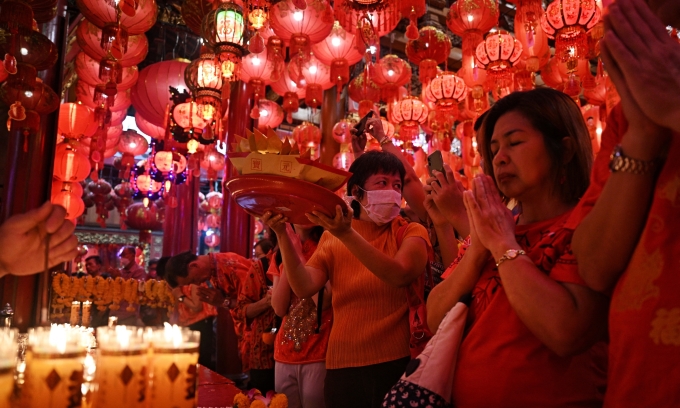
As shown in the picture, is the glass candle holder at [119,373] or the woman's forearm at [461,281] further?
the woman's forearm at [461,281]

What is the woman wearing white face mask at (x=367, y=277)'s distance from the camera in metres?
1.70

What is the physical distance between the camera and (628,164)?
2.73 feet

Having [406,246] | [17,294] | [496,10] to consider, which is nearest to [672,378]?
[406,246]

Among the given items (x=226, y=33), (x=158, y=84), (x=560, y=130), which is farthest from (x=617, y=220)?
(x=158, y=84)

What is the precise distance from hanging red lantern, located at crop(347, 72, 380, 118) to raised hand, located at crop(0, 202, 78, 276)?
4046mm

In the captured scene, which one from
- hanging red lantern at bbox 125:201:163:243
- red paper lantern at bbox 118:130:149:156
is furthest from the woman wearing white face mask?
hanging red lantern at bbox 125:201:163:243

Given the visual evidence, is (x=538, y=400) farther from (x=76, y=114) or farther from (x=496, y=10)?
(x=76, y=114)

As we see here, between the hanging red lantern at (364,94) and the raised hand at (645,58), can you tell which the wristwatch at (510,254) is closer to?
the raised hand at (645,58)

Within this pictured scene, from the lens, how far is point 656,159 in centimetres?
82

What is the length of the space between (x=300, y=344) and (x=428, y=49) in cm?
299

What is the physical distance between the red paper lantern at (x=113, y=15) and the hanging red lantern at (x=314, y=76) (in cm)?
139

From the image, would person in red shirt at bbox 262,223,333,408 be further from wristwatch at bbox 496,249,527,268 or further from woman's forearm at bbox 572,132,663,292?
woman's forearm at bbox 572,132,663,292

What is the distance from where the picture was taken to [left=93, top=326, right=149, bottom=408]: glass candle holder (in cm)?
73

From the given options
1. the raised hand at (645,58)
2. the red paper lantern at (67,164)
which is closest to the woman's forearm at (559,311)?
the raised hand at (645,58)
